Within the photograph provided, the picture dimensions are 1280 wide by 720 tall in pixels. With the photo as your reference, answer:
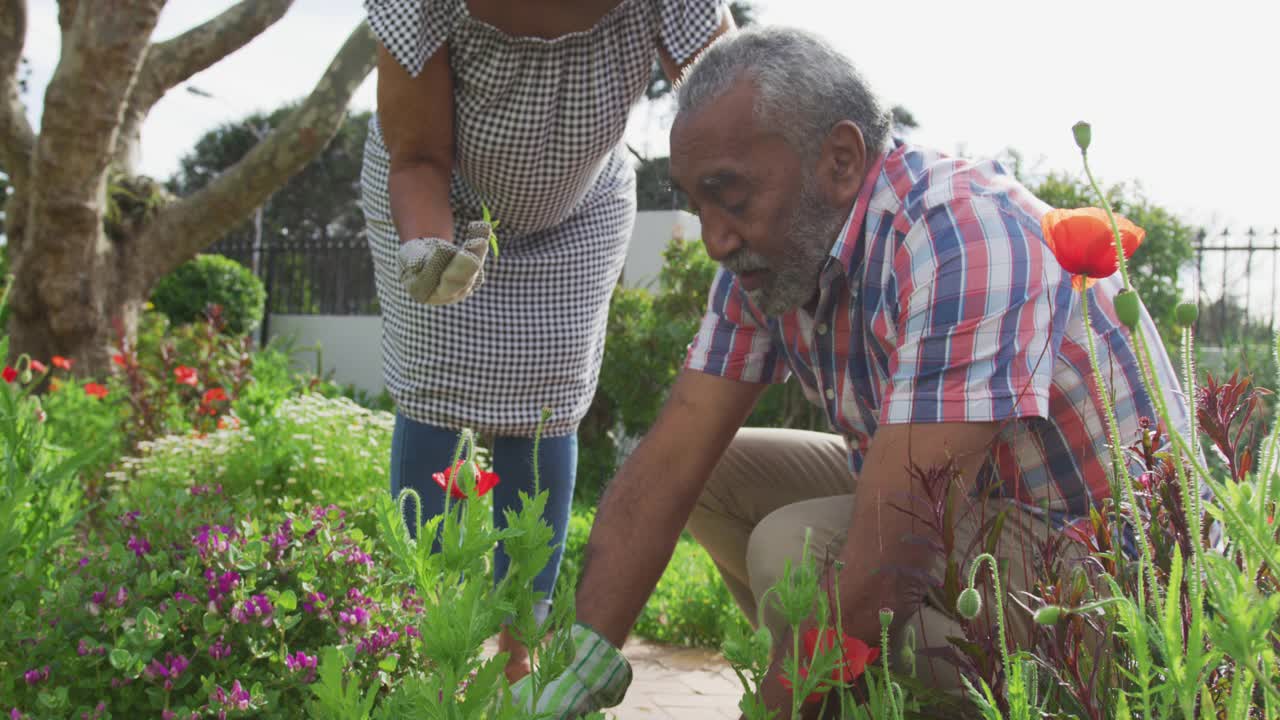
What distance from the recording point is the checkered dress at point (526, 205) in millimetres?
2428

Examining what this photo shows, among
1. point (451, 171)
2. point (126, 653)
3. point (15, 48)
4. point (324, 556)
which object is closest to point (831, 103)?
point (451, 171)

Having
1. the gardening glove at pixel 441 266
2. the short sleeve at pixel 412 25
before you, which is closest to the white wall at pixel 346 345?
the short sleeve at pixel 412 25

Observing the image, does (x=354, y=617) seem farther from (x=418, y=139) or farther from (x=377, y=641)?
(x=418, y=139)

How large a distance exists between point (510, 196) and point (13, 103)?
625 cm

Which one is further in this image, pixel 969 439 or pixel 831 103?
pixel 831 103

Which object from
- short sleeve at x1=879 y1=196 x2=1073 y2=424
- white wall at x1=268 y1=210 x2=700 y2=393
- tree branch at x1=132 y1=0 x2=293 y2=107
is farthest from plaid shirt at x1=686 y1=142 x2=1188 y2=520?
white wall at x1=268 y1=210 x2=700 y2=393

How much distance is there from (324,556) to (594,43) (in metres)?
1.31

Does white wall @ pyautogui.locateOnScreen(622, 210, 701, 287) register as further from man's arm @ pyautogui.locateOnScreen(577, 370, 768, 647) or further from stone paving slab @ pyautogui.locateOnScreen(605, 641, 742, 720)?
man's arm @ pyautogui.locateOnScreen(577, 370, 768, 647)

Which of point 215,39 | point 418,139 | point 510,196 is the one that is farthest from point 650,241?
point 418,139

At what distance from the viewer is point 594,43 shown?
248 centimetres

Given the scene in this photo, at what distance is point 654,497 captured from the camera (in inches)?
81.5

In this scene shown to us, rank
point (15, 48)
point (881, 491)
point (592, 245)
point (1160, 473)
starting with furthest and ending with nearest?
point (15, 48) < point (592, 245) < point (881, 491) < point (1160, 473)

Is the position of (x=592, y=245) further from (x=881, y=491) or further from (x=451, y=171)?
(x=881, y=491)

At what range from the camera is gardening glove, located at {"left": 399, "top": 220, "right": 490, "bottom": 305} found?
1.95m
